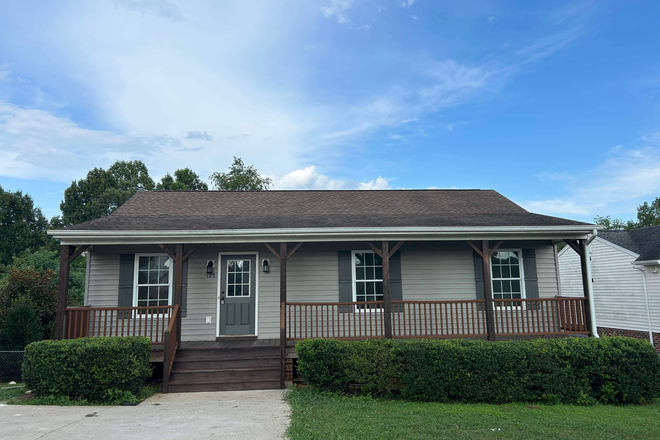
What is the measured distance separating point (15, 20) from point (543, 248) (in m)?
14.9

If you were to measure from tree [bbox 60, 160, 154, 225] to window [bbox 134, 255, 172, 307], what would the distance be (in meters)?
22.9

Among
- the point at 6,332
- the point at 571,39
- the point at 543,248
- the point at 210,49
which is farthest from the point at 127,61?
the point at 571,39

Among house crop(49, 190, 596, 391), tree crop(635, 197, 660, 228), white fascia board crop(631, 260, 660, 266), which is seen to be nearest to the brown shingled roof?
house crop(49, 190, 596, 391)

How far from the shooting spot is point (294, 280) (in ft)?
29.1

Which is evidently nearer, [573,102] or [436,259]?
[436,259]

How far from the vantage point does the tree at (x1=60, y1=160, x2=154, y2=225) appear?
28.9 meters

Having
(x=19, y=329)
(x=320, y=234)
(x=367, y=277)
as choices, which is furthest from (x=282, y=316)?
(x=19, y=329)

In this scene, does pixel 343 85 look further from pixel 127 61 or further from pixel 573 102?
pixel 573 102

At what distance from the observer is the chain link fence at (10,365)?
762 centimetres

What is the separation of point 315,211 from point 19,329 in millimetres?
6808

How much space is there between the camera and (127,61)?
13.1 m

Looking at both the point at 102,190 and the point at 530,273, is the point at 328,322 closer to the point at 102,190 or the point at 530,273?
the point at 530,273

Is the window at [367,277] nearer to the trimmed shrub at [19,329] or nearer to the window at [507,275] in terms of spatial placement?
the window at [507,275]

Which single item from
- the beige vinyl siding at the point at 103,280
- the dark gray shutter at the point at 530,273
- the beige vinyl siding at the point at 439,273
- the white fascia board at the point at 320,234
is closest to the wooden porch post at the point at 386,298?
the white fascia board at the point at 320,234
